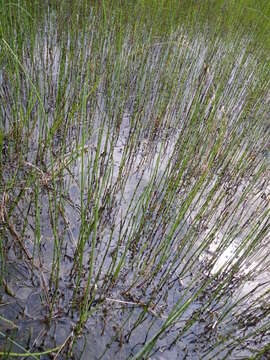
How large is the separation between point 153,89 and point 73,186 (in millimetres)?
1200

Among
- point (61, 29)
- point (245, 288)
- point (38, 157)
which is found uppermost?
point (61, 29)

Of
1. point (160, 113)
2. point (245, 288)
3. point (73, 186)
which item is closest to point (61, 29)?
point (160, 113)

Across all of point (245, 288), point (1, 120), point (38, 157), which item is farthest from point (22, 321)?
point (1, 120)

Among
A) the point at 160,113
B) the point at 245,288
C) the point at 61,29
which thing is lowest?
the point at 245,288

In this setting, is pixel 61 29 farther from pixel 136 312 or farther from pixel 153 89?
pixel 136 312

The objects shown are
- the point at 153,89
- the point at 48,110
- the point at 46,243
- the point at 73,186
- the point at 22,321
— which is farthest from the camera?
the point at 153,89

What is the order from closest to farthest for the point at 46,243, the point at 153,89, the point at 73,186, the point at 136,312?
the point at 136,312
the point at 46,243
the point at 73,186
the point at 153,89

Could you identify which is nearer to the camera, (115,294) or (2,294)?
(2,294)

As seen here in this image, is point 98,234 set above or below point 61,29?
below

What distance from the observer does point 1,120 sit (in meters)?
1.59

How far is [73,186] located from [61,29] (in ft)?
5.00

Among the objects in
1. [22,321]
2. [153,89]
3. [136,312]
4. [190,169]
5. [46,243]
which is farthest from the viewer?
[153,89]

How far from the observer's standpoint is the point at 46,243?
1230 millimetres

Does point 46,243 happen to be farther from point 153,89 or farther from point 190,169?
point 153,89
